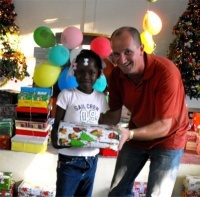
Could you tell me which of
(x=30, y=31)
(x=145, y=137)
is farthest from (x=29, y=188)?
(x=30, y=31)

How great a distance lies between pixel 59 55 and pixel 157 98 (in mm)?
997

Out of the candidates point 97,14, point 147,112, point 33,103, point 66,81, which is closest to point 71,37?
point 66,81

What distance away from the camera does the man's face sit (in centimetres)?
144

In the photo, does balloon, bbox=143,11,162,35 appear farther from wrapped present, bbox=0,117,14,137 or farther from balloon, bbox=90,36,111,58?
wrapped present, bbox=0,117,14,137

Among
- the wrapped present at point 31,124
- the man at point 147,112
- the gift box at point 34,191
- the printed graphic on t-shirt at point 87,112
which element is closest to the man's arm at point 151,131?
the man at point 147,112

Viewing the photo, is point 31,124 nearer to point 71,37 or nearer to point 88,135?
point 71,37

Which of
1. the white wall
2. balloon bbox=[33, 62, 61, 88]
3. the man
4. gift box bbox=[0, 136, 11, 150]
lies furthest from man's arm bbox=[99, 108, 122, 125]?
the white wall

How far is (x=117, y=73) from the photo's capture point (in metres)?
1.67

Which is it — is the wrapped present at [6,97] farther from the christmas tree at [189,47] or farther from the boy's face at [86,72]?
the christmas tree at [189,47]

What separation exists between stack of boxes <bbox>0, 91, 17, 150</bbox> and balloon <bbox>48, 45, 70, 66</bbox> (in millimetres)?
667

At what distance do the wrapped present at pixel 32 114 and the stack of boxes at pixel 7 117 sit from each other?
157 millimetres

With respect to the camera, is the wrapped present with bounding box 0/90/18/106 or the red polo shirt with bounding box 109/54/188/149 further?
the wrapped present with bounding box 0/90/18/106

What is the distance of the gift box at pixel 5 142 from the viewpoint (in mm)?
2605

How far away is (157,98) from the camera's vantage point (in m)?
1.46
